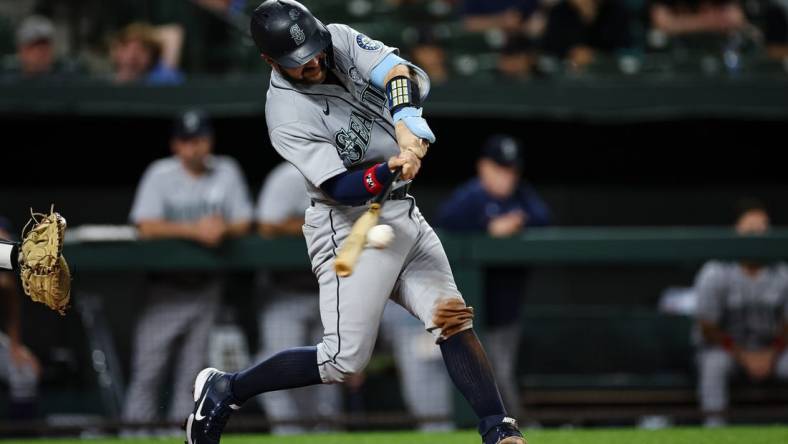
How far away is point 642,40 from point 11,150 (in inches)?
171

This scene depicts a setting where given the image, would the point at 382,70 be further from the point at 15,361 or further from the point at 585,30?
the point at 585,30

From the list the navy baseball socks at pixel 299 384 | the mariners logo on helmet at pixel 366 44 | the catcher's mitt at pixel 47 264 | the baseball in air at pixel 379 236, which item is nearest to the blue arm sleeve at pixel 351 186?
the baseball in air at pixel 379 236

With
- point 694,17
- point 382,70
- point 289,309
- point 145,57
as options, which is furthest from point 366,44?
point 694,17

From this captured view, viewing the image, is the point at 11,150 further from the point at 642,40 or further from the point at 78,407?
the point at 642,40

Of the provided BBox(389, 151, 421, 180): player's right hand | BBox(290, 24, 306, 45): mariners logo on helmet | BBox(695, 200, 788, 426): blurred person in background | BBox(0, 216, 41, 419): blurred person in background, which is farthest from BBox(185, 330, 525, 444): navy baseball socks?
BBox(695, 200, 788, 426): blurred person in background

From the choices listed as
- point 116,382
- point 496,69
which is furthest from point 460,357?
point 496,69

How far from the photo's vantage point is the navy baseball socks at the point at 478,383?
11.9 feet

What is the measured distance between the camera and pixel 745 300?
6.11m

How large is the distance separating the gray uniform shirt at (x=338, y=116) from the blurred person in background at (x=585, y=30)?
415cm

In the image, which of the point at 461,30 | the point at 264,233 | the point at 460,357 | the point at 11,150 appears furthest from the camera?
the point at 461,30

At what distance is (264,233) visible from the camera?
5.89 metres

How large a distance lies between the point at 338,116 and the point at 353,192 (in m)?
0.32

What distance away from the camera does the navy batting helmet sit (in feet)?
11.8

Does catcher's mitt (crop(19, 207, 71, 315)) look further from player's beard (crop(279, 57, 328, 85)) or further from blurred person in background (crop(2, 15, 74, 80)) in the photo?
blurred person in background (crop(2, 15, 74, 80))
